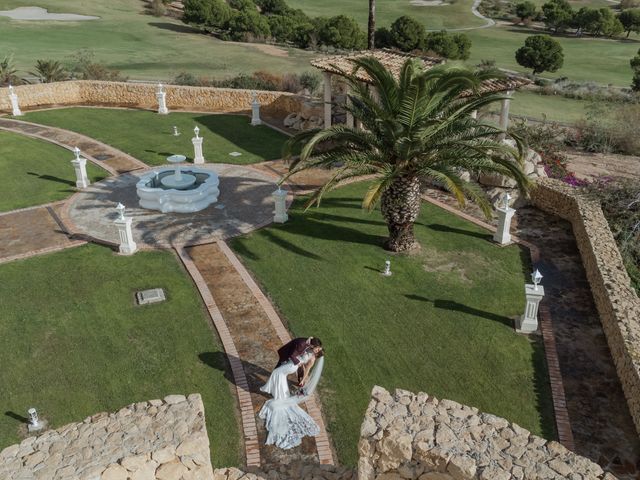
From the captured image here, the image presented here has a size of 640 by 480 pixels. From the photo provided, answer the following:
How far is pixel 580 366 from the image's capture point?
460 inches

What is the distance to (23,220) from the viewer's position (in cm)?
1733

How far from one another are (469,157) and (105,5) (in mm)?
75341

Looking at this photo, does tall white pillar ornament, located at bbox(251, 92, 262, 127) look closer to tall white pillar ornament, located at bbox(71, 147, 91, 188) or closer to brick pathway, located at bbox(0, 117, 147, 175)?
brick pathway, located at bbox(0, 117, 147, 175)

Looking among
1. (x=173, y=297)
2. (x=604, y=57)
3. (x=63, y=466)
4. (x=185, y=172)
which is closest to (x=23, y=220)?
(x=185, y=172)

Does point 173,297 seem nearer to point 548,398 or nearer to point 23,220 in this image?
point 23,220

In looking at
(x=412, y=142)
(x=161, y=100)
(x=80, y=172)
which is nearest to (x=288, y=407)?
(x=412, y=142)

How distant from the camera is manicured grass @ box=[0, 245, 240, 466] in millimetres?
10258

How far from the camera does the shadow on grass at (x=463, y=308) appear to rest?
42.5ft

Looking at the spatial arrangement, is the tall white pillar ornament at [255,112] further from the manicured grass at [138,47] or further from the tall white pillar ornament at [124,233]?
the manicured grass at [138,47]

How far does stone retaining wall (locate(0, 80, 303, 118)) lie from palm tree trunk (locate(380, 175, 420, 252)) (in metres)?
15.2

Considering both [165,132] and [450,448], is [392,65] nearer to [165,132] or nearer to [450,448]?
[165,132]

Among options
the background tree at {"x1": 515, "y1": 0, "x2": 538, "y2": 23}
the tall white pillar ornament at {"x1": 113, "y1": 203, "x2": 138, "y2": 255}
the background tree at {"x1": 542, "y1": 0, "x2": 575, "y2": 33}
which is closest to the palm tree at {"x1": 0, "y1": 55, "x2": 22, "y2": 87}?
the tall white pillar ornament at {"x1": 113, "y1": 203, "x2": 138, "y2": 255}

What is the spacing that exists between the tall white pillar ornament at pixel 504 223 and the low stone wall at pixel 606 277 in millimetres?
2092

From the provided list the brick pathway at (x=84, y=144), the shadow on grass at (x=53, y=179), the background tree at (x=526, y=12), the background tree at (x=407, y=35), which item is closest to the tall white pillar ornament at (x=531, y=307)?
the brick pathway at (x=84, y=144)
